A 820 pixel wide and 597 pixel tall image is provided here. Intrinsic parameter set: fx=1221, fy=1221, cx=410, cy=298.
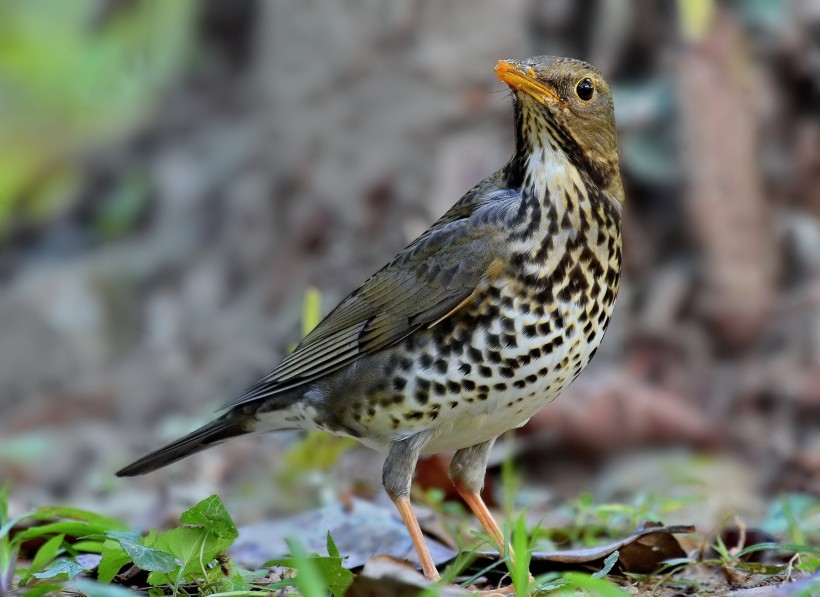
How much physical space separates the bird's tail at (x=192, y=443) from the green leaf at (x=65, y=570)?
0.91 metres

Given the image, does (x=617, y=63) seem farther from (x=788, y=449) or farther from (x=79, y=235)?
(x=79, y=235)

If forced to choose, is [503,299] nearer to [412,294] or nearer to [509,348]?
[509,348]

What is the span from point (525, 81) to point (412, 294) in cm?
88

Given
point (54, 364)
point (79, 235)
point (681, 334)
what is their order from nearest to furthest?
1. point (681, 334)
2. point (54, 364)
3. point (79, 235)

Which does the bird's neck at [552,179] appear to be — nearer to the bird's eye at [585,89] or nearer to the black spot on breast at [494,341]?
the bird's eye at [585,89]

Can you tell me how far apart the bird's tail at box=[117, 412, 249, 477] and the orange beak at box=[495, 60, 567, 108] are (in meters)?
1.76

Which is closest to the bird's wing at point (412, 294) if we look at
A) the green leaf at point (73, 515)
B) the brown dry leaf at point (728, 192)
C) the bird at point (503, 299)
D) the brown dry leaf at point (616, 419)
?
the bird at point (503, 299)

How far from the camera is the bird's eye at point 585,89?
423 cm

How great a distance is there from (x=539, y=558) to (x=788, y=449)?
12.8 ft

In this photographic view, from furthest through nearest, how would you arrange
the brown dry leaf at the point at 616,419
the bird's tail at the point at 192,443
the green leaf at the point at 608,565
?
the brown dry leaf at the point at 616,419
the bird's tail at the point at 192,443
the green leaf at the point at 608,565

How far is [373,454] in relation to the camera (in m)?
7.31

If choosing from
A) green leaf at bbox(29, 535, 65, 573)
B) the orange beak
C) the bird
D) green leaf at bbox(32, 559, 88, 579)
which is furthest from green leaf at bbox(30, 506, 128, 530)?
the orange beak

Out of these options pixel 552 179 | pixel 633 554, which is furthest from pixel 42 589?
pixel 552 179

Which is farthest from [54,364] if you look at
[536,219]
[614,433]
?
[536,219]
